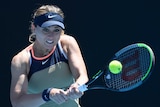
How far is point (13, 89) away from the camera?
3268 millimetres

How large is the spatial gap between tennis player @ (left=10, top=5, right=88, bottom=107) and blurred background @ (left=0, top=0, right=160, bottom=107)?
4.08 feet

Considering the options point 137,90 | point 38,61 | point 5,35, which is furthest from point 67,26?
point 38,61

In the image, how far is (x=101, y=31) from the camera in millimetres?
4652

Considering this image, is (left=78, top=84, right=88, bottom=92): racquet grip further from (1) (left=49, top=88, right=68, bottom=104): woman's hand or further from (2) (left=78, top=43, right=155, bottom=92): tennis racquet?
(2) (left=78, top=43, right=155, bottom=92): tennis racquet

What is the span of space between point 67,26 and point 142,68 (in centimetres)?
148

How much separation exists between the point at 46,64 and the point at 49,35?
25cm

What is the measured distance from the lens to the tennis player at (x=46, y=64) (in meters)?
3.21

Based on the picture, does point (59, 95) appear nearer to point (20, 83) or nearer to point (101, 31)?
point (20, 83)

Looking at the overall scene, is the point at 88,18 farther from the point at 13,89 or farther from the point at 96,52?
the point at 13,89

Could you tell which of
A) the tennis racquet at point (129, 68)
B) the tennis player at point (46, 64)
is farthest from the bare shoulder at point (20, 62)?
the tennis racquet at point (129, 68)

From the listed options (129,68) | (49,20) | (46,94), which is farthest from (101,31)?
(46,94)

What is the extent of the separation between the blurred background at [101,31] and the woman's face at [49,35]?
1.42m

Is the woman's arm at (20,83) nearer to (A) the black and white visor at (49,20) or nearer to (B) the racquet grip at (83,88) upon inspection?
(A) the black and white visor at (49,20)

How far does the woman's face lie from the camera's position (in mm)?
3176
